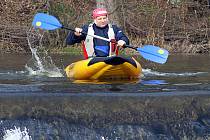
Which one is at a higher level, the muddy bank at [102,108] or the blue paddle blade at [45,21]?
the blue paddle blade at [45,21]

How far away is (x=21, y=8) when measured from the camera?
701 inches

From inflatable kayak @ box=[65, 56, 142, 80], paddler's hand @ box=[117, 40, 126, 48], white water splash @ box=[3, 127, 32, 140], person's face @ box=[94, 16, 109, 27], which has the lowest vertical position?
white water splash @ box=[3, 127, 32, 140]

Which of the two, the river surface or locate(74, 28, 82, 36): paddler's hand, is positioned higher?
locate(74, 28, 82, 36): paddler's hand

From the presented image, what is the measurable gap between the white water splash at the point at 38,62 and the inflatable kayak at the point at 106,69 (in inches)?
37.6

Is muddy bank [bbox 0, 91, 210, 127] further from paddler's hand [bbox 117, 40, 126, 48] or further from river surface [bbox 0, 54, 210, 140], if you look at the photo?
paddler's hand [bbox 117, 40, 126, 48]

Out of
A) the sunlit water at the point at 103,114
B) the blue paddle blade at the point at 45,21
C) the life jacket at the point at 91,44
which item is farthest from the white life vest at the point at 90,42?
the sunlit water at the point at 103,114

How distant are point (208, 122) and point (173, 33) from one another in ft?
32.1

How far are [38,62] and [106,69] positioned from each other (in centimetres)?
398

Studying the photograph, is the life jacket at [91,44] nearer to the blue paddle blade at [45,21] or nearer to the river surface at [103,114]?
the blue paddle blade at [45,21]

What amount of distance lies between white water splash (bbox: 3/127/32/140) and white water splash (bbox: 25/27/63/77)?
3.40 m

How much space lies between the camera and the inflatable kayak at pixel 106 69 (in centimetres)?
878

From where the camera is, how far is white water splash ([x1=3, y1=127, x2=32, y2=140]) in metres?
6.67

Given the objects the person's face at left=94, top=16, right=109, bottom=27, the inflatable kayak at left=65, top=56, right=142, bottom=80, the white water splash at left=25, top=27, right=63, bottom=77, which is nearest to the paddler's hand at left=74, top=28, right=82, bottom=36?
the person's face at left=94, top=16, right=109, bottom=27

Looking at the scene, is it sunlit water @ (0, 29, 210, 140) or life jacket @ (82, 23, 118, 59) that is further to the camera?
life jacket @ (82, 23, 118, 59)
